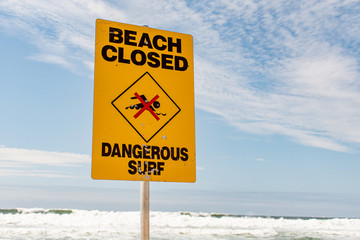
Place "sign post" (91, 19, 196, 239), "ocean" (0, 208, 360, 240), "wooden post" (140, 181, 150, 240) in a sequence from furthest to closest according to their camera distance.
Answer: "ocean" (0, 208, 360, 240) → "sign post" (91, 19, 196, 239) → "wooden post" (140, 181, 150, 240)

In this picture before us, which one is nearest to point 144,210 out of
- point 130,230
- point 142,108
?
point 142,108

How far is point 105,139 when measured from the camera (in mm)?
2713

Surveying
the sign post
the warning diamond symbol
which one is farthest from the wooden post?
the warning diamond symbol

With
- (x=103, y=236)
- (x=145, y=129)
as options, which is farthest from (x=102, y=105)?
(x=103, y=236)

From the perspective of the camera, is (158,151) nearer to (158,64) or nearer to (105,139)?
(105,139)

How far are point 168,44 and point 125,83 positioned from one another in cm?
51

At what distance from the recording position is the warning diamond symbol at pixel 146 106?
9.16 feet

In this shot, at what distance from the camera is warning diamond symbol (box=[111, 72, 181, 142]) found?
279cm

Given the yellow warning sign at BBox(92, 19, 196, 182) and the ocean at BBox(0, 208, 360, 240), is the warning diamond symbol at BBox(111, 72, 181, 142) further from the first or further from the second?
the ocean at BBox(0, 208, 360, 240)

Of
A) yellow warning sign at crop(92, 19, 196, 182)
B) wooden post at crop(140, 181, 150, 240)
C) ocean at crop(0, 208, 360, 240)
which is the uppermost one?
yellow warning sign at crop(92, 19, 196, 182)

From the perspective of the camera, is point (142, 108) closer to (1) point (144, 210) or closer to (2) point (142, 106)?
(2) point (142, 106)

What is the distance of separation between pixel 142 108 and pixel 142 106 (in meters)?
0.02

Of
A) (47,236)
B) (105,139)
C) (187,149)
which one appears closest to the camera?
(105,139)

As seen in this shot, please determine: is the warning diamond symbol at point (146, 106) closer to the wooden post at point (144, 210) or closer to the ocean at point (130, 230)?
the wooden post at point (144, 210)
